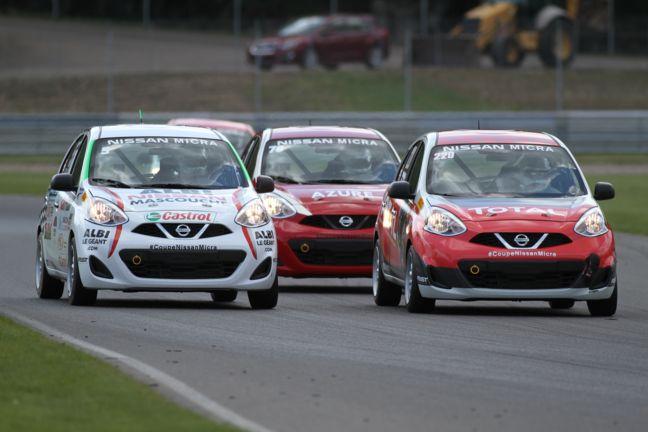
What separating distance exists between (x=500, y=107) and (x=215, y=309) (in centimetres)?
3595

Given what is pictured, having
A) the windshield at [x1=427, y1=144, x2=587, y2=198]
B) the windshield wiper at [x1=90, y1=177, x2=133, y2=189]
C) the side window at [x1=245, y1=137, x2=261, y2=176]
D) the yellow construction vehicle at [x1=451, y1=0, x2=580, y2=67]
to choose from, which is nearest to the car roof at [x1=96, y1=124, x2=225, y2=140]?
the windshield wiper at [x1=90, y1=177, x2=133, y2=189]

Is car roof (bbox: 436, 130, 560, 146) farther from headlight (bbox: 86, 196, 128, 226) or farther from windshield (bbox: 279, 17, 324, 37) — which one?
windshield (bbox: 279, 17, 324, 37)

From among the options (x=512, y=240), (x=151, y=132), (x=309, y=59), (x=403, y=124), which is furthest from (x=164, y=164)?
(x=309, y=59)

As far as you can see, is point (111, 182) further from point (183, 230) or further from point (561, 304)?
point (561, 304)

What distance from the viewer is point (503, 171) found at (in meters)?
15.0

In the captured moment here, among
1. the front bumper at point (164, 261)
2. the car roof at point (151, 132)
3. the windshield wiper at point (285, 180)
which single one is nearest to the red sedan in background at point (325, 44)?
the windshield wiper at point (285, 180)

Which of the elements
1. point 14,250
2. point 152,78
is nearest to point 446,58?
point 152,78

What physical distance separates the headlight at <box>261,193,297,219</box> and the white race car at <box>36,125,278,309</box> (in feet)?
6.58

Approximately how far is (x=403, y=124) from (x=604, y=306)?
28043 mm

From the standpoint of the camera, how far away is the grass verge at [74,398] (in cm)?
799

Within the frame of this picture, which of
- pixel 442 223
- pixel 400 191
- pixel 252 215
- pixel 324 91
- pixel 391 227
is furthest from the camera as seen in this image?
pixel 324 91

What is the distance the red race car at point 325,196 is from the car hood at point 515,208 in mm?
2773

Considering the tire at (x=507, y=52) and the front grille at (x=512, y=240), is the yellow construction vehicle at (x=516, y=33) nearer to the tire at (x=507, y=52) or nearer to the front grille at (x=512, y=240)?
the tire at (x=507, y=52)

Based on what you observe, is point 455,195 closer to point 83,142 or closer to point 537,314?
point 537,314
